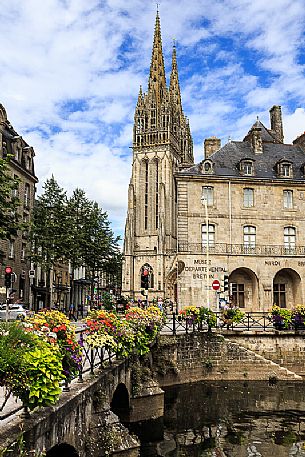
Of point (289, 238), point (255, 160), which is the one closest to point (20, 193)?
point (255, 160)

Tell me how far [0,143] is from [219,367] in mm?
24158

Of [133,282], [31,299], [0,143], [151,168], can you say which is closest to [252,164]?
[0,143]

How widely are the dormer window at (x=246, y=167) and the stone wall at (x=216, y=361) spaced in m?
17.2

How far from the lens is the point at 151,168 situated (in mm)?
85875

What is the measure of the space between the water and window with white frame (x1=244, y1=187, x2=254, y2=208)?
665 inches

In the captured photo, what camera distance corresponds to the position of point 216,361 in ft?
79.4

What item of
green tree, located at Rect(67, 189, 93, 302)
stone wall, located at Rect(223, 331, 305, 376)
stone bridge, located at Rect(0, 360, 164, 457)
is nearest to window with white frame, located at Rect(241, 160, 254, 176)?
green tree, located at Rect(67, 189, 93, 302)

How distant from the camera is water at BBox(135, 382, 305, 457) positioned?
14148 mm

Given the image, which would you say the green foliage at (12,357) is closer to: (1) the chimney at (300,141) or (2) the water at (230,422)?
(2) the water at (230,422)

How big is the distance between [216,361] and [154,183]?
204ft

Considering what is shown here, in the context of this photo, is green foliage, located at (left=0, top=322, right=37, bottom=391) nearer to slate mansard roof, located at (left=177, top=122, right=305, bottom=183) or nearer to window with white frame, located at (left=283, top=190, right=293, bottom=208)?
slate mansard roof, located at (left=177, top=122, right=305, bottom=183)

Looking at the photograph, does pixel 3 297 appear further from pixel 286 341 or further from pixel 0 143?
pixel 286 341

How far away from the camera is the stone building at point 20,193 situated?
39156 mm

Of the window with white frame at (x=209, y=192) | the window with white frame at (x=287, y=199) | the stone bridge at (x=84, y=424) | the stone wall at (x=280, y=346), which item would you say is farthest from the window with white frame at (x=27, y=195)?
the stone bridge at (x=84, y=424)
